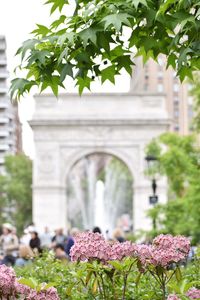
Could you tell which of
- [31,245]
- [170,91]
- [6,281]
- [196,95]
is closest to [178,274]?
[6,281]

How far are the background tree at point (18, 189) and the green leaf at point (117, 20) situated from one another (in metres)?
79.7

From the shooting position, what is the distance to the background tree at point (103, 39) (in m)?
5.73

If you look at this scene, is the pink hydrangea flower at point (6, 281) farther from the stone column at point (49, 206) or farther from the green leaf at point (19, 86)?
the stone column at point (49, 206)

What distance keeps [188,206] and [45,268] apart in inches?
735

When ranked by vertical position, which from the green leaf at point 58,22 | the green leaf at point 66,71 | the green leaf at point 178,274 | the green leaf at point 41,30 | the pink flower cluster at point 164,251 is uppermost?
the green leaf at point 58,22

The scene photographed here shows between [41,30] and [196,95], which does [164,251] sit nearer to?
[41,30]

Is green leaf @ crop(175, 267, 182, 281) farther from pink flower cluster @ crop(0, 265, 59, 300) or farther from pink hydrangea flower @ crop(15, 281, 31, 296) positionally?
pink hydrangea flower @ crop(15, 281, 31, 296)

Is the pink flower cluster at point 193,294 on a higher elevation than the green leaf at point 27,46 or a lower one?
lower

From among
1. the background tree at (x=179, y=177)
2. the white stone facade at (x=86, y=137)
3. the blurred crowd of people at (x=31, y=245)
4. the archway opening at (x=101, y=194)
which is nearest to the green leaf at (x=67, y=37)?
the blurred crowd of people at (x=31, y=245)

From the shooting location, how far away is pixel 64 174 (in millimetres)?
55094

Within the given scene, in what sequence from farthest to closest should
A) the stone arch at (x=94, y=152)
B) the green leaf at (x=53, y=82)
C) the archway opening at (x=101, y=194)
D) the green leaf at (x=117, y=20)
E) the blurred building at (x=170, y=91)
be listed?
the blurred building at (x=170, y=91), the archway opening at (x=101, y=194), the stone arch at (x=94, y=152), the green leaf at (x=53, y=82), the green leaf at (x=117, y=20)

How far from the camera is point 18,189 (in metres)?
85.1

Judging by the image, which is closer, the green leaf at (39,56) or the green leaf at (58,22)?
the green leaf at (39,56)

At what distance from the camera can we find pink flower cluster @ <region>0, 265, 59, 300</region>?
534 centimetres
